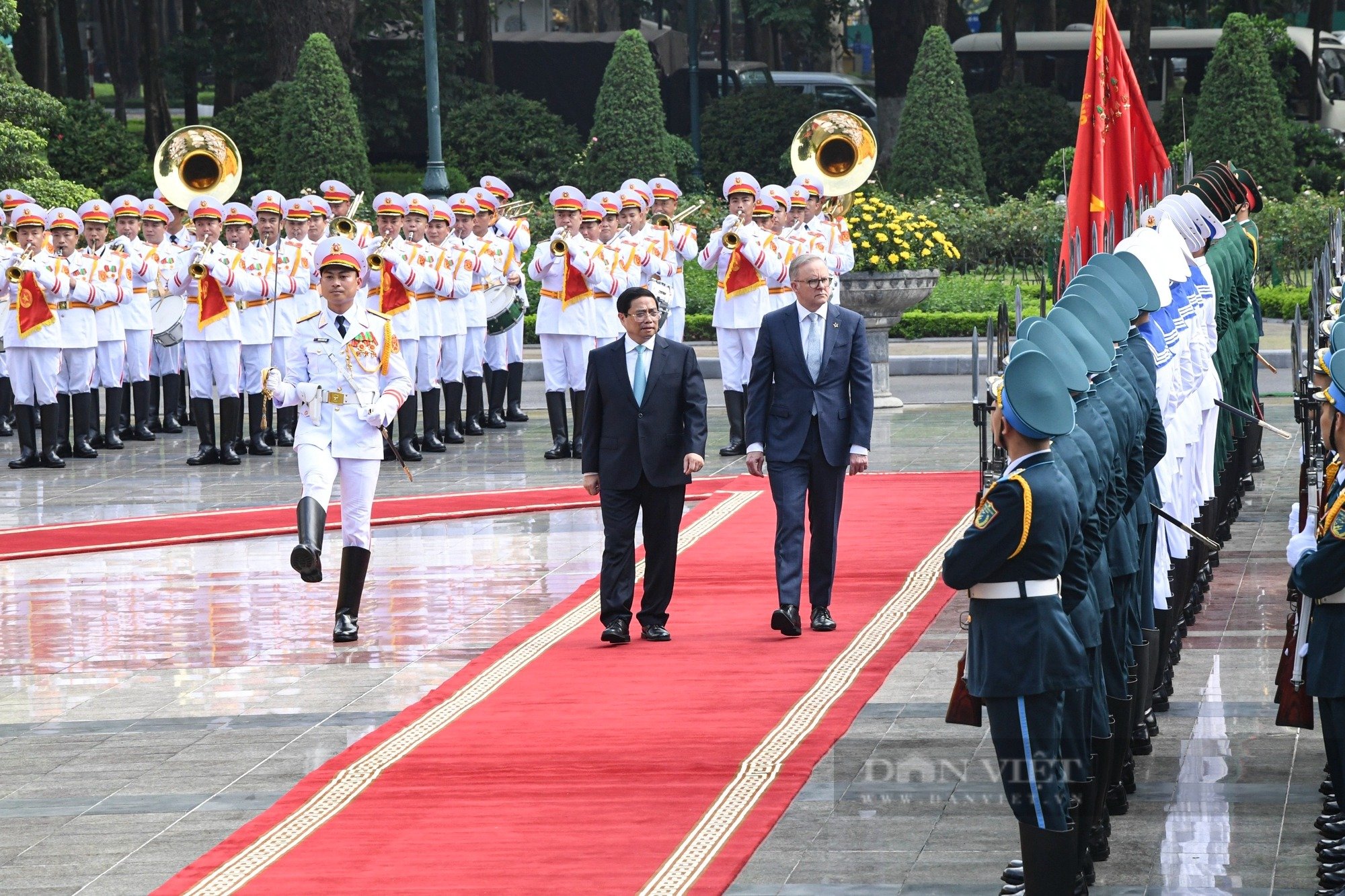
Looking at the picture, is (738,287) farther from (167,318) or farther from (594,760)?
(594,760)

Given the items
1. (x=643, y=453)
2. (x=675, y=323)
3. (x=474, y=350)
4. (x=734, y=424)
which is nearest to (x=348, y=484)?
(x=643, y=453)

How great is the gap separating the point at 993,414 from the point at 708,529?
7.12 meters

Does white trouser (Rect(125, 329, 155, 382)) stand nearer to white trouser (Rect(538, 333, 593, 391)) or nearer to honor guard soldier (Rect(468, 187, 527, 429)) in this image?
honor guard soldier (Rect(468, 187, 527, 429))

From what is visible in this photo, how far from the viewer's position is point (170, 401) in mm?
19344

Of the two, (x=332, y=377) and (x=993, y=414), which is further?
(x=332, y=377)

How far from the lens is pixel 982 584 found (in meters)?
5.91

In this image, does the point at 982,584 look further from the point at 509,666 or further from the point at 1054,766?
the point at 509,666

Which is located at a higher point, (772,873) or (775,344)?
(775,344)

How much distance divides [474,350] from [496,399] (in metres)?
0.76

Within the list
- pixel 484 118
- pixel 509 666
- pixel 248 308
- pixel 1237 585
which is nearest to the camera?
pixel 509 666

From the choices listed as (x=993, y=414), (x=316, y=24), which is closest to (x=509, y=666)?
(x=993, y=414)

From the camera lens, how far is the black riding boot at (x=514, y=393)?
19312 mm

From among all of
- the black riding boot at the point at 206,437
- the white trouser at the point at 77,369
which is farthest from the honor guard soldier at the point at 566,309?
the white trouser at the point at 77,369

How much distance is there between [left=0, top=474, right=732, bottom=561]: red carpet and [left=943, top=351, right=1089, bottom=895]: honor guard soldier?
8.43 m
